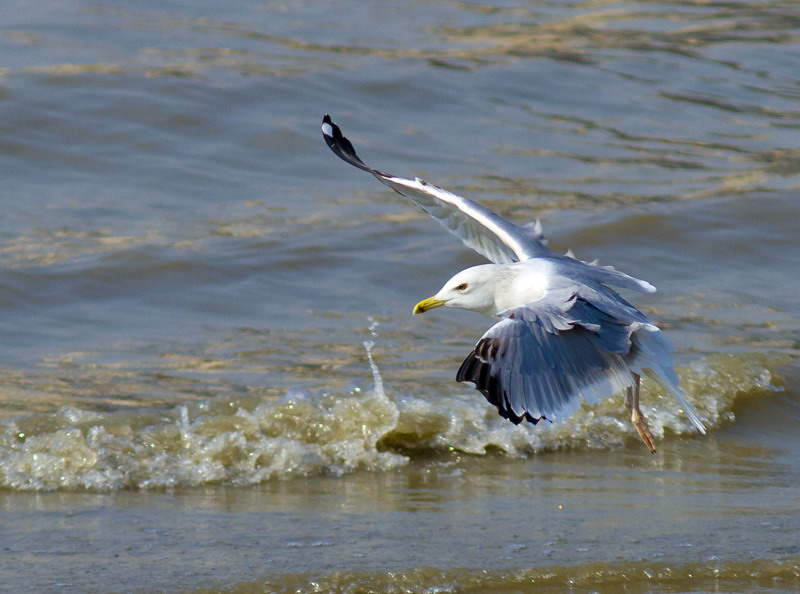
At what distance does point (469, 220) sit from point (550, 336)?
1.72 meters

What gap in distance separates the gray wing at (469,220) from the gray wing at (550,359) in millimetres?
959

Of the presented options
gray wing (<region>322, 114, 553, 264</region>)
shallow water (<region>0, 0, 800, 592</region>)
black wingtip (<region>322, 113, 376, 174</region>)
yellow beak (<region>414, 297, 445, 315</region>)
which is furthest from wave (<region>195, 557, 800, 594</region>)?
black wingtip (<region>322, 113, 376, 174</region>)

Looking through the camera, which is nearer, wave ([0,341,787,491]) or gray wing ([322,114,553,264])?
wave ([0,341,787,491])

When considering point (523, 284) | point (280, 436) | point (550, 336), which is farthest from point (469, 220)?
point (550, 336)

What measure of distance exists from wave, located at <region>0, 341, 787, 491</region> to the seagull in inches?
34.0

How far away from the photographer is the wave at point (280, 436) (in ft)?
18.4

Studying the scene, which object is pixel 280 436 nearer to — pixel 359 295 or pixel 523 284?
pixel 523 284

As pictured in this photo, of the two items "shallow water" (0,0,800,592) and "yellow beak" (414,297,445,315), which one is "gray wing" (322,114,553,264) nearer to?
"yellow beak" (414,297,445,315)

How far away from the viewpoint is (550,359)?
4578 millimetres

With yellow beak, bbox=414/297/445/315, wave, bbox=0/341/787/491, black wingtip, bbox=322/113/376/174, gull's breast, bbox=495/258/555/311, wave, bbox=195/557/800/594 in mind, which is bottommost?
wave, bbox=0/341/787/491

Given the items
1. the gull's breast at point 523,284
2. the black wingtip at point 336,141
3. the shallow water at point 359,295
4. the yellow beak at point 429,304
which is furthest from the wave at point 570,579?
the black wingtip at point 336,141

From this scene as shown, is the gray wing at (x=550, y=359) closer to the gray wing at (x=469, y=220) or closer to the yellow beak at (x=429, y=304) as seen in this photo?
the yellow beak at (x=429, y=304)

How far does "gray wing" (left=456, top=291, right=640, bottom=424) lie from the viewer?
4.34 m

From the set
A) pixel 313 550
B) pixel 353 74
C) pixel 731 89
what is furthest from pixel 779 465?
pixel 731 89
